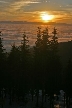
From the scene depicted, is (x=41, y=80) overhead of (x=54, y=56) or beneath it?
beneath

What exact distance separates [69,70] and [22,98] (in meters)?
11.1

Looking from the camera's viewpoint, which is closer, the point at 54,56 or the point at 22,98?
the point at 54,56

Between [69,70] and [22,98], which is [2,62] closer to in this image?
[22,98]

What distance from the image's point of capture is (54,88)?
45.8 meters

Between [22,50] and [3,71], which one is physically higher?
[22,50]

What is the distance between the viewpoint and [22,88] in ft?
162

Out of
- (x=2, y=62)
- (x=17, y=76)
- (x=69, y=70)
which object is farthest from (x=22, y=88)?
(x=69, y=70)

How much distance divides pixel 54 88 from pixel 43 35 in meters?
9.89

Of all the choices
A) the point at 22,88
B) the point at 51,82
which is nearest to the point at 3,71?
the point at 22,88

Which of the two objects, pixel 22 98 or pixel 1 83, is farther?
pixel 22 98

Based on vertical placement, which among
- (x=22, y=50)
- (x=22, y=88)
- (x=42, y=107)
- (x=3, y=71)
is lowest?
(x=42, y=107)

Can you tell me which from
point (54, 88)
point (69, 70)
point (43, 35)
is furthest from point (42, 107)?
point (43, 35)

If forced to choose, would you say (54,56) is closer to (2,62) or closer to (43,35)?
(43,35)

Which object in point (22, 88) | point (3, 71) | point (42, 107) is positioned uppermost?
point (3, 71)
